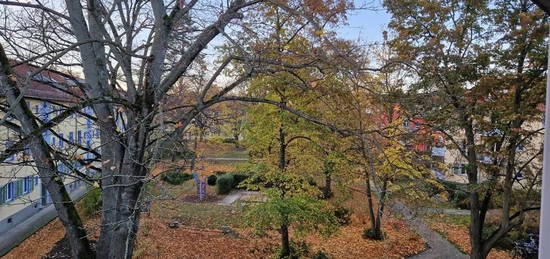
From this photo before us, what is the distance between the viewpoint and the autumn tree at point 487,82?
6434 millimetres

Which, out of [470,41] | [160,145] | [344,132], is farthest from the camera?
[470,41]

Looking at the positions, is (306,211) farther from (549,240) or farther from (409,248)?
(549,240)

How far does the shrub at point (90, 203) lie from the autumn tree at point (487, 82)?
1087 cm

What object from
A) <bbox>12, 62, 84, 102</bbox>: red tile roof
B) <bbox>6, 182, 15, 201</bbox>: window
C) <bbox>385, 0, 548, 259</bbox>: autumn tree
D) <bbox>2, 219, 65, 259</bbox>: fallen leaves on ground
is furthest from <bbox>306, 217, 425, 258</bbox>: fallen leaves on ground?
<bbox>6, 182, 15, 201</bbox>: window

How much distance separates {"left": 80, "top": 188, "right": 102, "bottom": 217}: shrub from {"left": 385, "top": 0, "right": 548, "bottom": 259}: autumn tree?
1087cm

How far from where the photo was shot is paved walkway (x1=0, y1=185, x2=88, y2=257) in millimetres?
11562

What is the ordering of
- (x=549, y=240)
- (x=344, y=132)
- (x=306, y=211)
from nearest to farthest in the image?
1. (x=549, y=240)
2. (x=344, y=132)
3. (x=306, y=211)

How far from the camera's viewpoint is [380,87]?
5082 millimetres

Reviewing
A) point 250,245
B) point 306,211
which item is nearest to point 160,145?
point 306,211

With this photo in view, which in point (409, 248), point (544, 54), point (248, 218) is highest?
point (544, 54)

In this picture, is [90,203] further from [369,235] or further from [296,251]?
[369,235]

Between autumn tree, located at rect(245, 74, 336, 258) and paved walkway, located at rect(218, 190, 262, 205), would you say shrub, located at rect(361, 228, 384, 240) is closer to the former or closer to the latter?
autumn tree, located at rect(245, 74, 336, 258)

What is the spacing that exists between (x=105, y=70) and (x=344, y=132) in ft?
9.78

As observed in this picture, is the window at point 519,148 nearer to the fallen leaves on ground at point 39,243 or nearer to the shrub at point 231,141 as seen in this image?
the shrub at point 231,141
